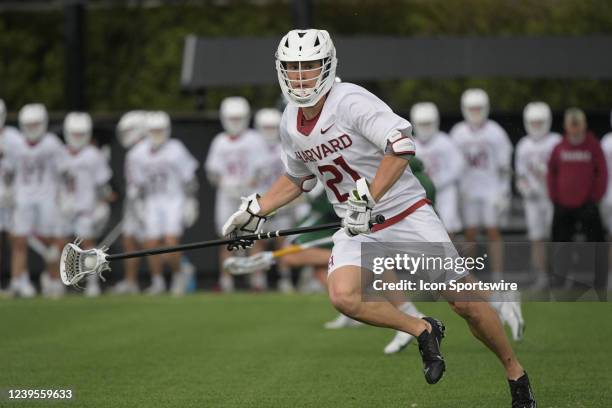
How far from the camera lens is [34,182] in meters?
16.8

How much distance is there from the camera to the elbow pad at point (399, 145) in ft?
23.6

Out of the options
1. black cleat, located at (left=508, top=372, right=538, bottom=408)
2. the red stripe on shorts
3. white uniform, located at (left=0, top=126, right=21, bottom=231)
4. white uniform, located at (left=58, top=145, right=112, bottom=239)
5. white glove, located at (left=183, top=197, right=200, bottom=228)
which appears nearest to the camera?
black cleat, located at (left=508, top=372, right=538, bottom=408)

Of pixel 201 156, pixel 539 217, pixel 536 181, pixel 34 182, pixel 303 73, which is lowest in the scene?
pixel 539 217

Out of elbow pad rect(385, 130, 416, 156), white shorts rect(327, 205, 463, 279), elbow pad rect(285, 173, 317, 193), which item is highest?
elbow pad rect(385, 130, 416, 156)

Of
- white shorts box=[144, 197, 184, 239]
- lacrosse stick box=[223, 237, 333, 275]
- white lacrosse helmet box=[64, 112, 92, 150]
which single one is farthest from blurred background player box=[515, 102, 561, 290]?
lacrosse stick box=[223, 237, 333, 275]

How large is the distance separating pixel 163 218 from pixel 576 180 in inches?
203

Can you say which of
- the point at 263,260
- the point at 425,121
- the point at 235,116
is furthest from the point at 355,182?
the point at 235,116

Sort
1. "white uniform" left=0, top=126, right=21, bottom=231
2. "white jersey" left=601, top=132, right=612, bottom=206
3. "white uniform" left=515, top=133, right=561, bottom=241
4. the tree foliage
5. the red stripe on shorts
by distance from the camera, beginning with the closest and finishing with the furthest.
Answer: the red stripe on shorts < "white jersey" left=601, top=132, right=612, bottom=206 < "white uniform" left=0, top=126, right=21, bottom=231 < "white uniform" left=515, top=133, right=561, bottom=241 < the tree foliage

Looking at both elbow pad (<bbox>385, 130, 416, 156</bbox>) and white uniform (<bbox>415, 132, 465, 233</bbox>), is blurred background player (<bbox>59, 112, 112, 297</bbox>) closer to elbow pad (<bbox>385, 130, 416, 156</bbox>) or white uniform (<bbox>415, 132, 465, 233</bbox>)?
white uniform (<bbox>415, 132, 465, 233</bbox>)

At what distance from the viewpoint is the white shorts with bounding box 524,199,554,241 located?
16.9 metres

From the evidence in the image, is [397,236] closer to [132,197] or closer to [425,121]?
[425,121]

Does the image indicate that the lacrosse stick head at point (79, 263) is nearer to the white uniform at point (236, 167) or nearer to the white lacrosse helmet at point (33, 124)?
the white lacrosse helmet at point (33, 124)

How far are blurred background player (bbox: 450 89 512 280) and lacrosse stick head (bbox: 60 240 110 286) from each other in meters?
9.43

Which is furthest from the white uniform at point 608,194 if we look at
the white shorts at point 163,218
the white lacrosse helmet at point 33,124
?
the white lacrosse helmet at point 33,124
